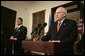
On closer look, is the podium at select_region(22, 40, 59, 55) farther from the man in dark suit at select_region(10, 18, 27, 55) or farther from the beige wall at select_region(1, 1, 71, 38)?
the beige wall at select_region(1, 1, 71, 38)

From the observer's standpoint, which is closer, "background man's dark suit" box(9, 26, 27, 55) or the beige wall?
"background man's dark suit" box(9, 26, 27, 55)

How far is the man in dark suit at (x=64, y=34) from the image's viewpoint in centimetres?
132

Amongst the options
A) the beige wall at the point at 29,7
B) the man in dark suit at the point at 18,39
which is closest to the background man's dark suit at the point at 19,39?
the man in dark suit at the point at 18,39

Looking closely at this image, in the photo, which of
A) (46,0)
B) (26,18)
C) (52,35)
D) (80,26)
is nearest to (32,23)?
(26,18)

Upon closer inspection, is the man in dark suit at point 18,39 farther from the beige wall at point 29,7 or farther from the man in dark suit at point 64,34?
the beige wall at point 29,7

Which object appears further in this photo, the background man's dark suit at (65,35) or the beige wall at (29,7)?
the beige wall at (29,7)

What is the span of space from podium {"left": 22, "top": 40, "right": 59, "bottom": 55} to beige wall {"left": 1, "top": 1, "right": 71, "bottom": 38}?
80 centimetres

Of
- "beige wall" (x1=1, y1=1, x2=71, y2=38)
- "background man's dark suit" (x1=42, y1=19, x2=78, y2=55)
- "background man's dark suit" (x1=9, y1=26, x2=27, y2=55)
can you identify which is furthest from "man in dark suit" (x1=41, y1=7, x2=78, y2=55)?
"beige wall" (x1=1, y1=1, x2=71, y2=38)

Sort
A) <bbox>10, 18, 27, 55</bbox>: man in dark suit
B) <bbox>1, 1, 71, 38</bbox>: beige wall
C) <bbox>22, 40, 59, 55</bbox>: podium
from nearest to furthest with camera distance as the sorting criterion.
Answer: <bbox>22, 40, 59, 55</bbox>: podium, <bbox>10, 18, 27, 55</bbox>: man in dark suit, <bbox>1, 1, 71, 38</bbox>: beige wall

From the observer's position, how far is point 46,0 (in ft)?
10.8

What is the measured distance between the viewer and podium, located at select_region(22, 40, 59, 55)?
1.22 meters

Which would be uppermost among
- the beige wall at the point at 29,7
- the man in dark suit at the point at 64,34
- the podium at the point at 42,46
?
the beige wall at the point at 29,7

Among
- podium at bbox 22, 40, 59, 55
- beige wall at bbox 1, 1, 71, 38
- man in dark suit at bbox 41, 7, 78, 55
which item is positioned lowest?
podium at bbox 22, 40, 59, 55

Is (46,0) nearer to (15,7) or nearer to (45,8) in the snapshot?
(45,8)
